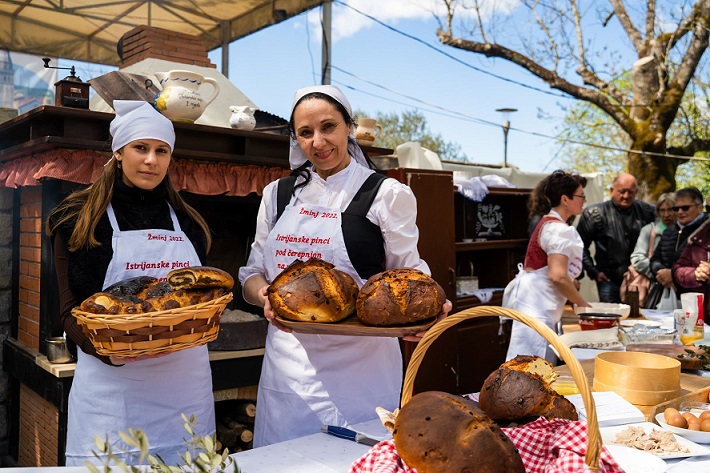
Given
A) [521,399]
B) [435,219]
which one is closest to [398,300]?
[521,399]

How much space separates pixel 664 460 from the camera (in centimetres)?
152

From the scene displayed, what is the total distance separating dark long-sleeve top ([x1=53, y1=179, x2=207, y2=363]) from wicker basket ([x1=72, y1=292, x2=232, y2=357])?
32 centimetres

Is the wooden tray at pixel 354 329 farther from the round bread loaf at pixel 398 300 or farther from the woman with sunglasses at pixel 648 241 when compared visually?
the woman with sunglasses at pixel 648 241

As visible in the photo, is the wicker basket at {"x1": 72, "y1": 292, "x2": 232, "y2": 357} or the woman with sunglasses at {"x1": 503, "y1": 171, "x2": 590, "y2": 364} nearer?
the wicker basket at {"x1": 72, "y1": 292, "x2": 232, "y2": 357}

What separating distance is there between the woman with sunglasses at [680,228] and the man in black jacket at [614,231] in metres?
0.92

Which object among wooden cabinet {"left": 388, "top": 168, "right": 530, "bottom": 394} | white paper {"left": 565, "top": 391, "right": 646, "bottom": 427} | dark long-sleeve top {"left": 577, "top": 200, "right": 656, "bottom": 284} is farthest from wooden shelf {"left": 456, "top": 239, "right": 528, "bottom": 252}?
white paper {"left": 565, "top": 391, "right": 646, "bottom": 427}

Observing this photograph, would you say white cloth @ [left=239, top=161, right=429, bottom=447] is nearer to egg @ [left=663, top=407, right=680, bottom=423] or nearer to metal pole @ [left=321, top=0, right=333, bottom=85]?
egg @ [left=663, top=407, right=680, bottom=423]

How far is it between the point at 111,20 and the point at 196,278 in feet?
21.6

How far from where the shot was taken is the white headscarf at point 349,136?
2156mm

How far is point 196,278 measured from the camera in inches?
74.9

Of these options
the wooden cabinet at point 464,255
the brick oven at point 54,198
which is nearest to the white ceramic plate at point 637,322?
the wooden cabinet at point 464,255

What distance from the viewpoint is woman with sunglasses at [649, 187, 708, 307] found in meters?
4.87

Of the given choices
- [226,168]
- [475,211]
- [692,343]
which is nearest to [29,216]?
[226,168]

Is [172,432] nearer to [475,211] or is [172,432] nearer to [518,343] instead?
[518,343]
